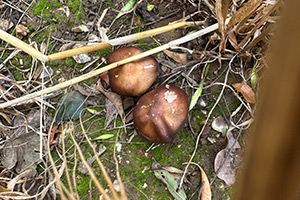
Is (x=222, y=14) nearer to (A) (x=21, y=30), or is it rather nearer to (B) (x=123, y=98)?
(B) (x=123, y=98)

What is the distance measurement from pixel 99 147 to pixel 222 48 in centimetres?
86

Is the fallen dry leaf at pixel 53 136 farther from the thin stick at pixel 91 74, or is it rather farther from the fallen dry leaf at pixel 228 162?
the fallen dry leaf at pixel 228 162

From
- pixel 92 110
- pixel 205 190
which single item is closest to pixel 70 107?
pixel 92 110

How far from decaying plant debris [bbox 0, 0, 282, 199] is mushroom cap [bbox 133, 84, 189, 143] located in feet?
0.47

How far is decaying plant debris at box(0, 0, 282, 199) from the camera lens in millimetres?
1849

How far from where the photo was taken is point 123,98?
78.0 inches

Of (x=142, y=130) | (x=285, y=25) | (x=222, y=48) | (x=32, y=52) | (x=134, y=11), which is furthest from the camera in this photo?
(x=134, y=11)

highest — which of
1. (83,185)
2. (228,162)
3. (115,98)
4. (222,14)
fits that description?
(222,14)

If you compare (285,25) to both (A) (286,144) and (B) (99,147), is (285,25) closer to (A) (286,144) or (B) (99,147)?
(A) (286,144)

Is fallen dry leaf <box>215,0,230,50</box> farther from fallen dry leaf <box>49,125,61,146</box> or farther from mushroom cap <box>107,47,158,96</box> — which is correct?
fallen dry leaf <box>49,125,61,146</box>

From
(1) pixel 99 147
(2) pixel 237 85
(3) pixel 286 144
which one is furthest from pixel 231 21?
(3) pixel 286 144

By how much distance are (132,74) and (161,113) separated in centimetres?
26

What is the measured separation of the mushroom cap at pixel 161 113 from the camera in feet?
5.73

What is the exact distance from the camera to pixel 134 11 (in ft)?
7.00
